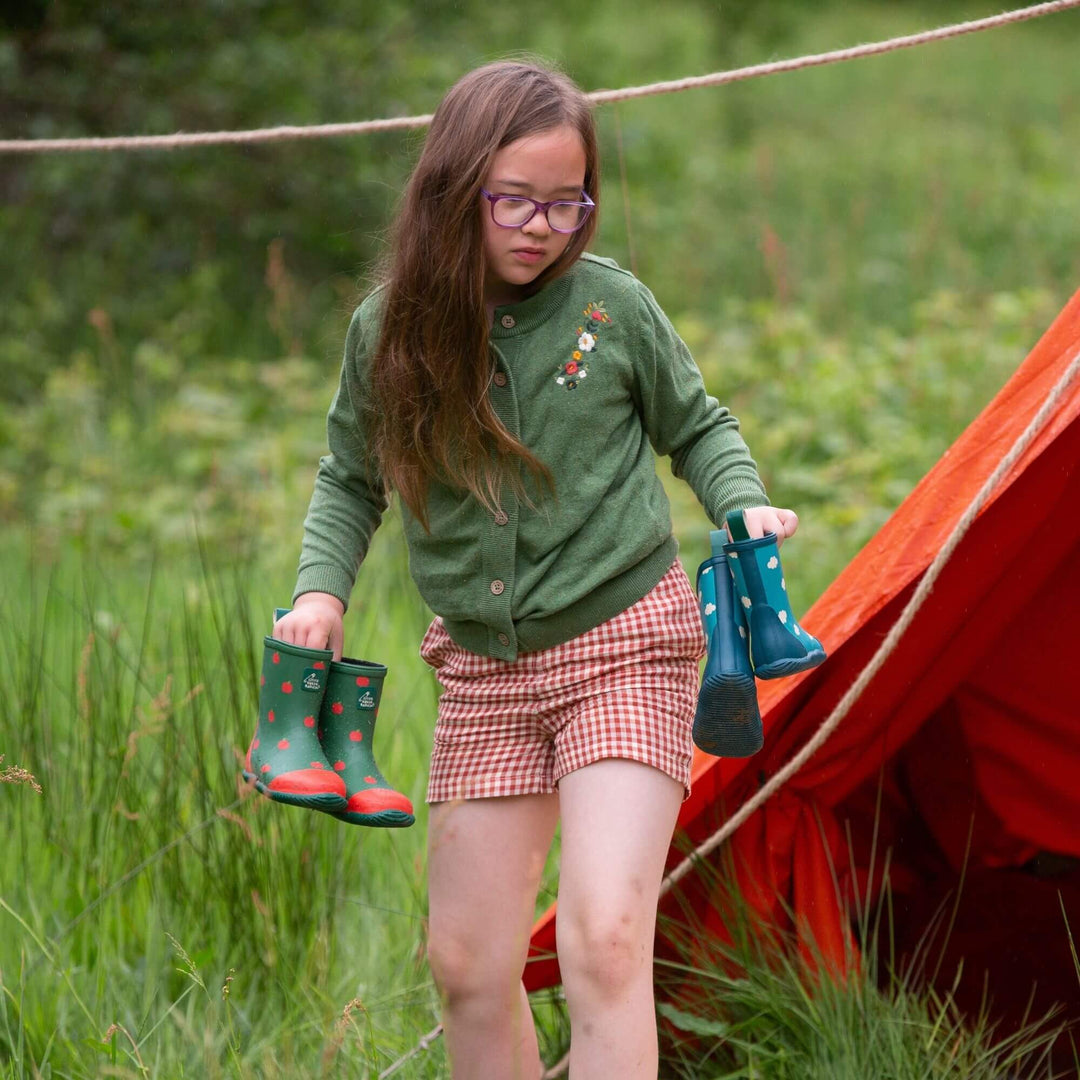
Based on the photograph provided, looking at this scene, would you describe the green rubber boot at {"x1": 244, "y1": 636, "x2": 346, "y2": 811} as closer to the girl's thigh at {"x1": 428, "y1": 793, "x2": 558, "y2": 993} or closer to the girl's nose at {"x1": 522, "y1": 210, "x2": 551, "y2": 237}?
the girl's thigh at {"x1": 428, "y1": 793, "x2": 558, "y2": 993}

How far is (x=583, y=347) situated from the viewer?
6.54 feet

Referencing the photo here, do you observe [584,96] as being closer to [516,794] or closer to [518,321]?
[518,321]

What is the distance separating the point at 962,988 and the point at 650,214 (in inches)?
264

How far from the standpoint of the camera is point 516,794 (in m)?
1.99

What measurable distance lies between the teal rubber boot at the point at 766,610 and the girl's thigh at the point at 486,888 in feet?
1.24

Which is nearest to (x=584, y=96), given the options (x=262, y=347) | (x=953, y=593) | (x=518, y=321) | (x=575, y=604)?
(x=518, y=321)

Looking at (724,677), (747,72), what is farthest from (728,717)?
(747,72)

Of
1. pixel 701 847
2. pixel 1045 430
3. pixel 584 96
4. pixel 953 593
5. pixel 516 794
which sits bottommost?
pixel 701 847

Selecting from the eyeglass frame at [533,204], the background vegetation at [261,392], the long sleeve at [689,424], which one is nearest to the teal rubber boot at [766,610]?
the long sleeve at [689,424]

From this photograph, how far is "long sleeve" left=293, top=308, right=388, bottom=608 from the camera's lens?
81.7 inches

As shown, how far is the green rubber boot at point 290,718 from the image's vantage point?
6.03ft

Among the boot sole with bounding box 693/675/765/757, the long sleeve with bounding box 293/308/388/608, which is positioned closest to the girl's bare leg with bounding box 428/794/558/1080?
the boot sole with bounding box 693/675/765/757

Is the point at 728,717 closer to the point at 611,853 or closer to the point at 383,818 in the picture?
the point at 611,853

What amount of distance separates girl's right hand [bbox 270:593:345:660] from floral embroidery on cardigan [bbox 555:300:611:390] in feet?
1.42
